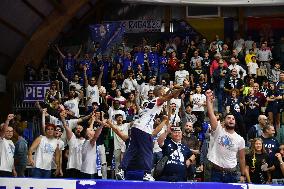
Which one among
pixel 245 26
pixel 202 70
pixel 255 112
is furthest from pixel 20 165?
pixel 245 26

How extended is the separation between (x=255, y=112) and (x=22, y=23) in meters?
10.2

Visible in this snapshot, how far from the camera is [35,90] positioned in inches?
744

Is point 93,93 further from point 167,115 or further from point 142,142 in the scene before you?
point 142,142

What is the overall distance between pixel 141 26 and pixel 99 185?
17.3 m

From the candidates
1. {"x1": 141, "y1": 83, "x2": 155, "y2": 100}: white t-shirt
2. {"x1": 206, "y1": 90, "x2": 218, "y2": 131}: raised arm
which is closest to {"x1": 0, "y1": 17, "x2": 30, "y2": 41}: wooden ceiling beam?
{"x1": 141, "y1": 83, "x2": 155, "y2": 100}: white t-shirt

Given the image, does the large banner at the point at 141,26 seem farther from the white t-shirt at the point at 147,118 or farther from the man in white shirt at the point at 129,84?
the white t-shirt at the point at 147,118

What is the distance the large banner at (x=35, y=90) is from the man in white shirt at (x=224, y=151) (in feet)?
35.9

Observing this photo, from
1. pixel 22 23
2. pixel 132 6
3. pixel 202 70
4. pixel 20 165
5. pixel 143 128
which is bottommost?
pixel 20 165

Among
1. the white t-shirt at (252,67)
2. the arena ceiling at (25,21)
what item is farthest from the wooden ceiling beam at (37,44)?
the white t-shirt at (252,67)

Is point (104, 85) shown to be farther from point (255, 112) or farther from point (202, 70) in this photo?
point (255, 112)

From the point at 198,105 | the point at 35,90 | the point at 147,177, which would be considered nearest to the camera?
the point at 147,177

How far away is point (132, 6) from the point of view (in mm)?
24562

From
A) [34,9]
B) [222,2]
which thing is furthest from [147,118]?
[222,2]

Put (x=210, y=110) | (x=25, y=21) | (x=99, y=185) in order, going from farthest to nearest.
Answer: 1. (x=25, y=21)
2. (x=210, y=110)
3. (x=99, y=185)
